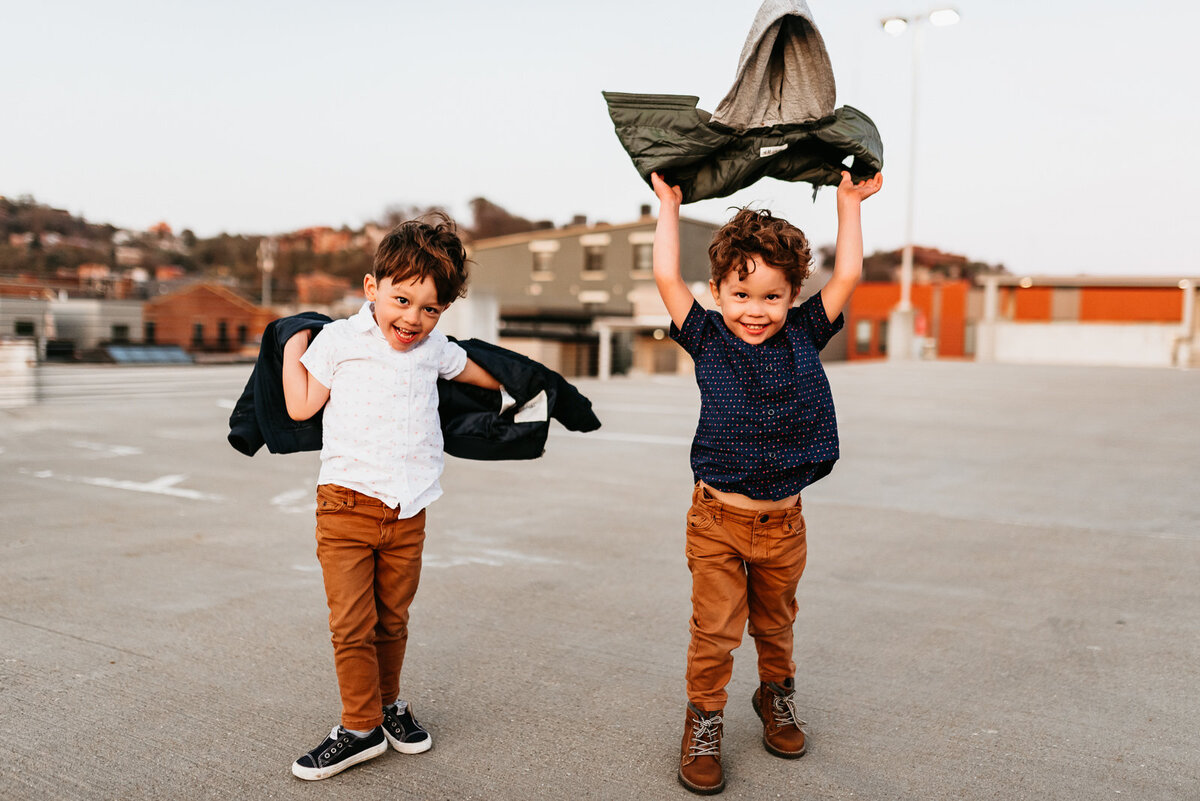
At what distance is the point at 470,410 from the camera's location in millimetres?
2830

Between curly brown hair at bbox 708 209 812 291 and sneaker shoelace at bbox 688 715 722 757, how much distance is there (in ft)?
3.97

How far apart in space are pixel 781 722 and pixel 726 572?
505 mm

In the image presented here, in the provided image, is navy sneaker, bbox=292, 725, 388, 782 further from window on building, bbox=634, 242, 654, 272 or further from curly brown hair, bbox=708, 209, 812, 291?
window on building, bbox=634, 242, 654, 272

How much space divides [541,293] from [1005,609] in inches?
1487

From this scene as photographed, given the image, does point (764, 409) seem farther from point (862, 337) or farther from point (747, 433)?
point (862, 337)

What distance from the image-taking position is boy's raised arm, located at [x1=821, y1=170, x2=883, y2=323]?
262 centimetres

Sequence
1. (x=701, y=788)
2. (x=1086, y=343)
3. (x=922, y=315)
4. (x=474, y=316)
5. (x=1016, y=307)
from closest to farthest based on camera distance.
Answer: (x=701, y=788)
(x=474, y=316)
(x=1086, y=343)
(x=1016, y=307)
(x=922, y=315)

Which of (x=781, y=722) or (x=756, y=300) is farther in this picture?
(x=781, y=722)

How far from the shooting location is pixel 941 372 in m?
22.5

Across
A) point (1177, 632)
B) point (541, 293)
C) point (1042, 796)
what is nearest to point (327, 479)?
point (1042, 796)

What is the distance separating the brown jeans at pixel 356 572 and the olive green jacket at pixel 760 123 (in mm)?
1278

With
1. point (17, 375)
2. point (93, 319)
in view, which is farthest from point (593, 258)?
point (17, 375)

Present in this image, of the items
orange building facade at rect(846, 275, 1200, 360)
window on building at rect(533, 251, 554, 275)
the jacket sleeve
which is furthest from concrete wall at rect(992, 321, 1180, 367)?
the jacket sleeve

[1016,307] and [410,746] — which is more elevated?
[1016,307]
